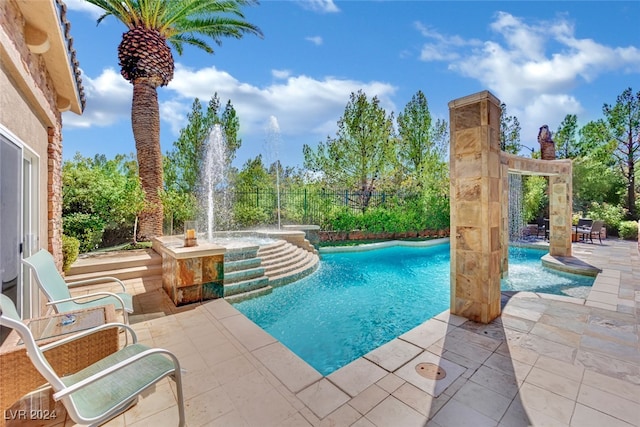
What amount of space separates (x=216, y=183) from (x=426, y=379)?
547 inches

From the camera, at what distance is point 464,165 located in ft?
12.1

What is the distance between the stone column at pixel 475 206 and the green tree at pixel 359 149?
11.0m

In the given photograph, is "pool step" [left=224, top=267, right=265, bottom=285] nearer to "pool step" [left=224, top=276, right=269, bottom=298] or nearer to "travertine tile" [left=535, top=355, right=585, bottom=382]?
"pool step" [left=224, top=276, right=269, bottom=298]

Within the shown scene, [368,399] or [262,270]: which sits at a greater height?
[262,270]

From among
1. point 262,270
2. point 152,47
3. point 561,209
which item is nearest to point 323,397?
point 262,270

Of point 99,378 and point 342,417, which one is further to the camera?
point 342,417

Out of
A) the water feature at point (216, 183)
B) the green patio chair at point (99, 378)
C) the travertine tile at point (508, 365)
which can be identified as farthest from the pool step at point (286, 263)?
the water feature at point (216, 183)

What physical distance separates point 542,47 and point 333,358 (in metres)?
11.3

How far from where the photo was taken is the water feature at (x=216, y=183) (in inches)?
490

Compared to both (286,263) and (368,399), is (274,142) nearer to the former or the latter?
(286,263)

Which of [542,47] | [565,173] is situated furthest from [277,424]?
[542,47]

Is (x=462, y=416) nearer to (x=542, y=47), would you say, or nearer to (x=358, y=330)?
(x=358, y=330)

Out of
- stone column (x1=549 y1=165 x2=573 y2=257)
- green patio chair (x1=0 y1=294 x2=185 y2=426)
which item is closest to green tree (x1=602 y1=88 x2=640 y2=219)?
stone column (x1=549 y1=165 x2=573 y2=257)

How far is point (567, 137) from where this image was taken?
59.8 feet
